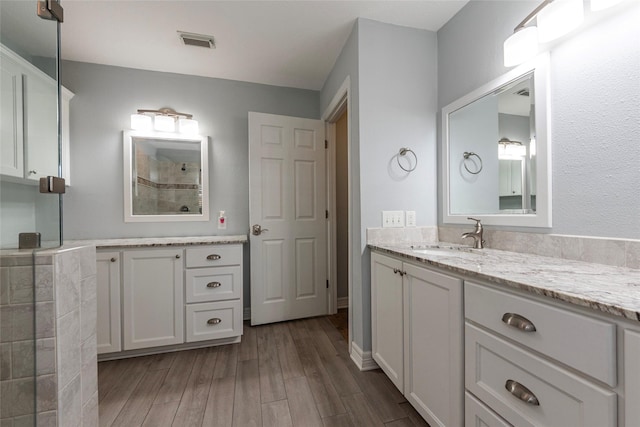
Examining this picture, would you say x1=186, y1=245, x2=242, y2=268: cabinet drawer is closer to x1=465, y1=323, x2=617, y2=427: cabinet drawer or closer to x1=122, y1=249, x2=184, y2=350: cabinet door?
x1=122, y1=249, x2=184, y2=350: cabinet door

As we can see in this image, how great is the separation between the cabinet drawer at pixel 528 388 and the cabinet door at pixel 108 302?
227 cm

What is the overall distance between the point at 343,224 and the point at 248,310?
1416mm

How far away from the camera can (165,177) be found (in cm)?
248

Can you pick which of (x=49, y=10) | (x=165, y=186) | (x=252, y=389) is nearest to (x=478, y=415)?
(x=252, y=389)

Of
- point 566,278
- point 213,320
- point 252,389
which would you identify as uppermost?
point 566,278

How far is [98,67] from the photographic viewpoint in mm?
2365

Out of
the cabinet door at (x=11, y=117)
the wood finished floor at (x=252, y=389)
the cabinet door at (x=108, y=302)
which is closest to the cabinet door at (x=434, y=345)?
the wood finished floor at (x=252, y=389)

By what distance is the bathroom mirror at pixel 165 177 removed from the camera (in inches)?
94.5

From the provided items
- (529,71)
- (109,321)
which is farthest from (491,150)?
(109,321)

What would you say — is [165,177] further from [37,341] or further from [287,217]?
[37,341]

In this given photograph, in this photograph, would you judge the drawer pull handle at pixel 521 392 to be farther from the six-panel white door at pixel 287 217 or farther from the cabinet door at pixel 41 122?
the six-panel white door at pixel 287 217

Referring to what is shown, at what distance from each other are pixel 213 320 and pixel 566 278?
2.18m

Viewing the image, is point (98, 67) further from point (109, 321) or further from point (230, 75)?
point (109, 321)

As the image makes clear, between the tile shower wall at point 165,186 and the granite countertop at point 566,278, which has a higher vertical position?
the tile shower wall at point 165,186
